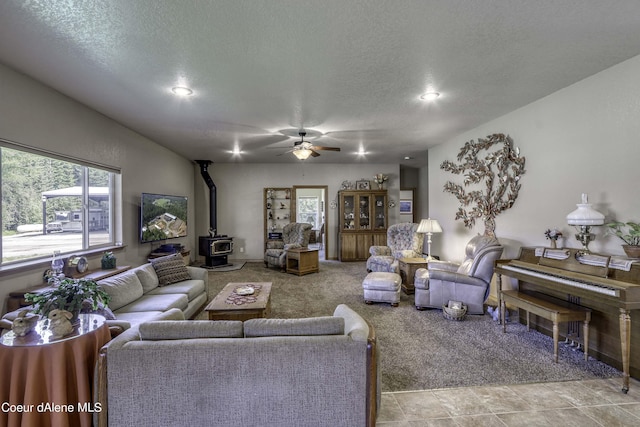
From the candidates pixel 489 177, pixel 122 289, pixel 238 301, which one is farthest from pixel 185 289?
pixel 489 177

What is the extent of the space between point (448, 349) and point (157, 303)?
3.03 m

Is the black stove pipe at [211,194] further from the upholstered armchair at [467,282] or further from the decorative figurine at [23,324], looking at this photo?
the decorative figurine at [23,324]

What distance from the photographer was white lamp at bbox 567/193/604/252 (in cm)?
264

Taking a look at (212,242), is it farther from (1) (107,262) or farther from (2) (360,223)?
(2) (360,223)

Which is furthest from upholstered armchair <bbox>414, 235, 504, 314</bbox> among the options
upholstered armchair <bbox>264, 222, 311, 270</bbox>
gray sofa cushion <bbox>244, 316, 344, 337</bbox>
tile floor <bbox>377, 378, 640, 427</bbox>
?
upholstered armchair <bbox>264, 222, 311, 270</bbox>

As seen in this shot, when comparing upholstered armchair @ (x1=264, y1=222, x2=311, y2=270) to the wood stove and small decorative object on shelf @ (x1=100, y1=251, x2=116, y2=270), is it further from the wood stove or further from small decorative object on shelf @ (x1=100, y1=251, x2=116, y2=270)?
small decorative object on shelf @ (x1=100, y1=251, x2=116, y2=270)

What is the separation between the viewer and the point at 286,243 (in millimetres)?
7137

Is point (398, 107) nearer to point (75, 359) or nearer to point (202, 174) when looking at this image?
point (75, 359)

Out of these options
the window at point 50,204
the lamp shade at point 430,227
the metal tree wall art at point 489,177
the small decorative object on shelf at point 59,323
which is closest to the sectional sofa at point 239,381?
the small decorative object on shelf at point 59,323

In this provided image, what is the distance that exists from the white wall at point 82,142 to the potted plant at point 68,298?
4.56ft

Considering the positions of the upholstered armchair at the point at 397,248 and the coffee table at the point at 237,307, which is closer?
the coffee table at the point at 237,307

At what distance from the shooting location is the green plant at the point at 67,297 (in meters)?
1.70

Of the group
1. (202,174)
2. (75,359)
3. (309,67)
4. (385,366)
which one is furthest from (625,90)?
(202,174)

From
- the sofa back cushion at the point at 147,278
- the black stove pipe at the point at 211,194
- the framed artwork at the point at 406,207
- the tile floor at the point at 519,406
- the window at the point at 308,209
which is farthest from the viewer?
the window at the point at 308,209
